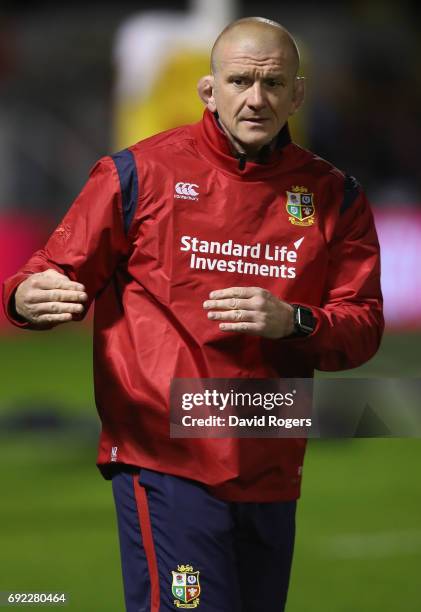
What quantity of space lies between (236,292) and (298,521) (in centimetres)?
490

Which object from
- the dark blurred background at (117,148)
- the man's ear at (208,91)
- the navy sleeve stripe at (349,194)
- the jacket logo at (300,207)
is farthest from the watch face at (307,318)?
the dark blurred background at (117,148)

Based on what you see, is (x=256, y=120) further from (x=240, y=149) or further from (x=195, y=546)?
(x=195, y=546)

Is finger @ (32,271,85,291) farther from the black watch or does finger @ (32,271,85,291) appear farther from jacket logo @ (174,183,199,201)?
the black watch

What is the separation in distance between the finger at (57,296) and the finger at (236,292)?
1.16 feet

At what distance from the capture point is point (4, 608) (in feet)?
19.4

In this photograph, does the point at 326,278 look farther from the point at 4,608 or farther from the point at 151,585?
the point at 4,608

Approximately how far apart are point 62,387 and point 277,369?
9.03 metres

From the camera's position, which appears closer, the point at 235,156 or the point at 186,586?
the point at 186,586

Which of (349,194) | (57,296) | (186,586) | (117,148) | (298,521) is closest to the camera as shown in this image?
(57,296)

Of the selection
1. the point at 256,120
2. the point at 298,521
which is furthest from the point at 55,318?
the point at 298,521

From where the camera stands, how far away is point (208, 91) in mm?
4105

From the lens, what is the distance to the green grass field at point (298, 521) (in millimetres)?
6832

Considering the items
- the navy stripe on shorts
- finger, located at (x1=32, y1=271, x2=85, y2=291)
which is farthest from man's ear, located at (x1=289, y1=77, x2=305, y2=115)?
the navy stripe on shorts

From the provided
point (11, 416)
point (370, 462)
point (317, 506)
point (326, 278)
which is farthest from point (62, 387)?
point (326, 278)
